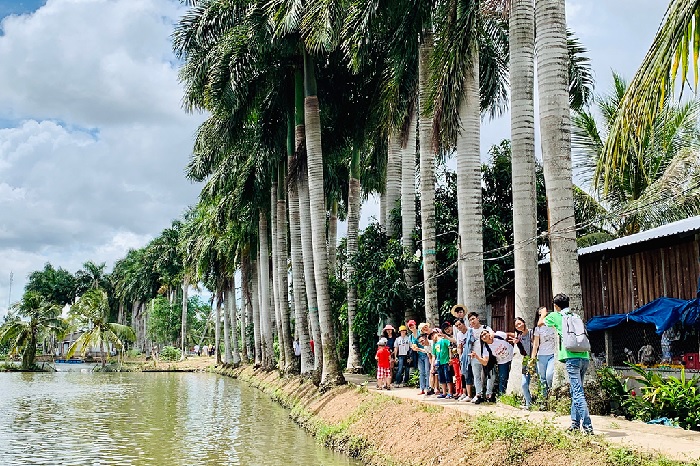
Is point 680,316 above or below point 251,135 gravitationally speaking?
below

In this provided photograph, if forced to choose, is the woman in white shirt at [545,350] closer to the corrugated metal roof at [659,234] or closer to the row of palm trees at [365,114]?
the row of palm trees at [365,114]

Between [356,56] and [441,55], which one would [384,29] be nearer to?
[356,56]

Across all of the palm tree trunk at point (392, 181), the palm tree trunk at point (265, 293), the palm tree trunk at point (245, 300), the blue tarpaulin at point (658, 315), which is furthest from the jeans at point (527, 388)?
the palm tree trunk at point (245, 300)

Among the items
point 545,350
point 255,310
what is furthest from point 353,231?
point 545,350

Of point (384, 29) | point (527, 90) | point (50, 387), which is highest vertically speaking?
point (384, 29)

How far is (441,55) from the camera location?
52.7ft

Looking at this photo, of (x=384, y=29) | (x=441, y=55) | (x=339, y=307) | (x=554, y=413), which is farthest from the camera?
(x=339, y=307)

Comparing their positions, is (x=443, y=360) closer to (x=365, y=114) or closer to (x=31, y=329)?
(x=365, y=114)

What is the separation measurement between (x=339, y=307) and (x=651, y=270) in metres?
17.4

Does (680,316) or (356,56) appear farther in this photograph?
(356,56)

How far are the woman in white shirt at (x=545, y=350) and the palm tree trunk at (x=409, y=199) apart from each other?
423 inches

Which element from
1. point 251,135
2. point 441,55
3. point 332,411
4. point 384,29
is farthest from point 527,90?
point 251,135

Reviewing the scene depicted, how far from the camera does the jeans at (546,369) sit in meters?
12.5

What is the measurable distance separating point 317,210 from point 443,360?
26.8 feet
